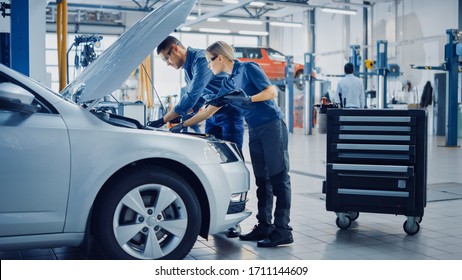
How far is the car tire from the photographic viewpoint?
10.4 ft

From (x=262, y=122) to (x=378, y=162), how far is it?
1041 mm

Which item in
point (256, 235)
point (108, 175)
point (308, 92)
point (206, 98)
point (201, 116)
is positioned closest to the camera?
point (108, 175)

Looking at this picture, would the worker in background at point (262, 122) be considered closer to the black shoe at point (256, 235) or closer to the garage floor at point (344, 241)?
the black shoe at point (256, 235)

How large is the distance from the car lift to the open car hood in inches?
399

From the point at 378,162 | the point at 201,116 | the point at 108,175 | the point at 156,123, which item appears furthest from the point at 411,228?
the point at 108,175

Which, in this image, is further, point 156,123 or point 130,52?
point 156,123

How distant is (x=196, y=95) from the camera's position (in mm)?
4359

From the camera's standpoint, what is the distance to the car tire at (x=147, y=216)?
3.17 metres

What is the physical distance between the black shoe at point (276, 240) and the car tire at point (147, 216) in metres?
0.76

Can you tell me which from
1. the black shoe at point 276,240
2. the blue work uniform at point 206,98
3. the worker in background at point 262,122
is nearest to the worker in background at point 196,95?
the blue work uniform at point 206,98

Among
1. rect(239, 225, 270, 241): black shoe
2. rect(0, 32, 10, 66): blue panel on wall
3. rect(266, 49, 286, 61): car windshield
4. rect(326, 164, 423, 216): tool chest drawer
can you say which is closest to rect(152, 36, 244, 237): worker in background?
rect(239, 225, 270, 241): black shoe

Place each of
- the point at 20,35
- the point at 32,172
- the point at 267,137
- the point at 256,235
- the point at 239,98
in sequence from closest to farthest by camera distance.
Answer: the point at 32,172 → the point at 239,98 → the point at 267,137 → the point at 256,235 → the point at 20,35

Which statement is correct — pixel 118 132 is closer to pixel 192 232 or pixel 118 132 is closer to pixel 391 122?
pixel 192 232

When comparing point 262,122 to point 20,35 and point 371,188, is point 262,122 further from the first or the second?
point 20,35
